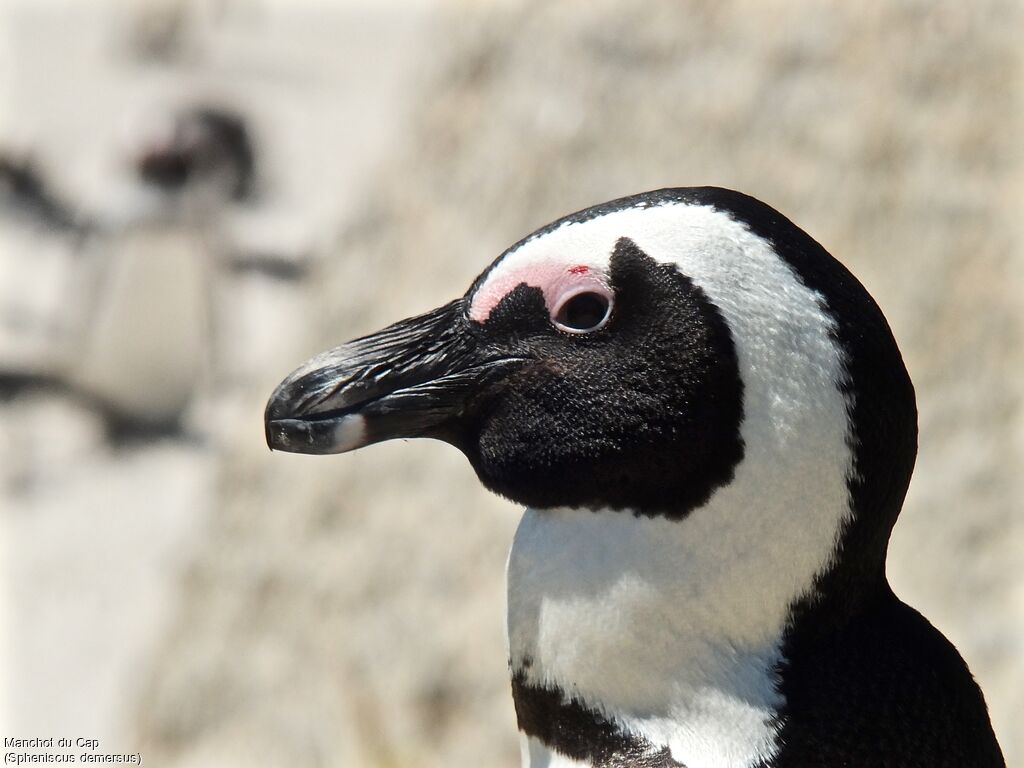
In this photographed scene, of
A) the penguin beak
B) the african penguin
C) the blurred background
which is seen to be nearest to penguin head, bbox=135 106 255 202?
the blurred background

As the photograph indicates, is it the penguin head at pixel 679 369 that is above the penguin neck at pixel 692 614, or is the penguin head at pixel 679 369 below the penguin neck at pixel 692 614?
above

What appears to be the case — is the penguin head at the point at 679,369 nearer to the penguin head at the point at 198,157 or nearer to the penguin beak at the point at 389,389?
the penguin beak at the point at 389,389

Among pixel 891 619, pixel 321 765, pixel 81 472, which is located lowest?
pixel 891 619

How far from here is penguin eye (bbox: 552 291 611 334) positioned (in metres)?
1.14

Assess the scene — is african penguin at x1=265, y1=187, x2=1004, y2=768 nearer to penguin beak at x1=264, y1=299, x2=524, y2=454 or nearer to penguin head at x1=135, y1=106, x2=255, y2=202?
penguin beak at x1=264, y1=299, x2=524, y2=454

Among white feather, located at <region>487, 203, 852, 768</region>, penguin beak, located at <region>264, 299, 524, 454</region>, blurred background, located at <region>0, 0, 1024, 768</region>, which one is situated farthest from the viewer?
blurred background, located at <region>0, 0, 1024, 768</region>

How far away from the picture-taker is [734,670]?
1113 millimetres

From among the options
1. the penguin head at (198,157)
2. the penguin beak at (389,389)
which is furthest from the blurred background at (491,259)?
the penguin head at (198,157)

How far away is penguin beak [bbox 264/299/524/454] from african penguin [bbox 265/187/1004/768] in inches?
2.7

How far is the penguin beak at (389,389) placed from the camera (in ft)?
4.03

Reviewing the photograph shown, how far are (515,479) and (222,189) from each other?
5.81 metres

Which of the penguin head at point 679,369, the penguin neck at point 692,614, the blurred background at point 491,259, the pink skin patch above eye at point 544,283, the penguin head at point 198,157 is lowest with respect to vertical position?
the penguin neck at point 692,614

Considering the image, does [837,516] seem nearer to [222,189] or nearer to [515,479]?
[515,479]

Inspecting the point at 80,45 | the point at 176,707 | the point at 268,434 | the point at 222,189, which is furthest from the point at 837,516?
the point at 80,45
